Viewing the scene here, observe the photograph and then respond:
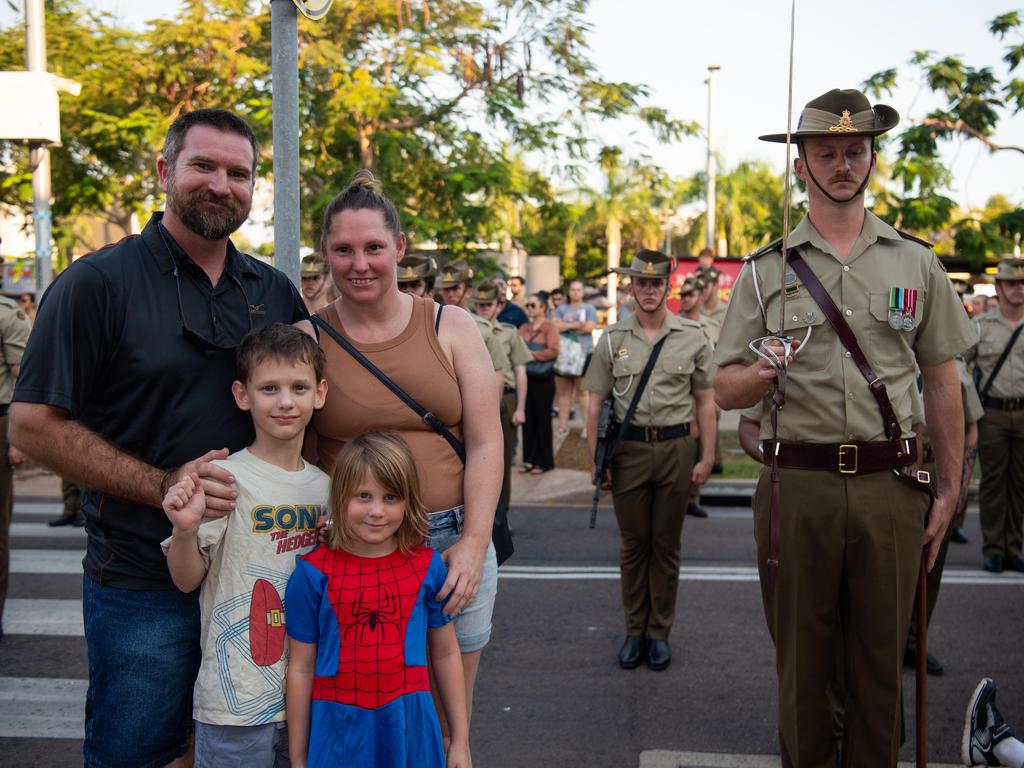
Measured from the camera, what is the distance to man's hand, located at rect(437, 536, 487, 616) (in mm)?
2895

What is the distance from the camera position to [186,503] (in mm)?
2510

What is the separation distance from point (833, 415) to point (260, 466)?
6.35ft

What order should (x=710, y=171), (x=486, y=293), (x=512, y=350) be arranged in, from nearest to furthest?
(x=512, y=350)
(x=486, y=293)
(x=710, y=171)

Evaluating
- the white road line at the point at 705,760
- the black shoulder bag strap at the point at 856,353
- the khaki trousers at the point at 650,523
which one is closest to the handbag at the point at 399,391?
the black shoulder bag strap at the point at 856,353

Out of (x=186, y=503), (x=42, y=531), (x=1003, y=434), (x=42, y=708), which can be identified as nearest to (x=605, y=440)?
(x=42, y=708)

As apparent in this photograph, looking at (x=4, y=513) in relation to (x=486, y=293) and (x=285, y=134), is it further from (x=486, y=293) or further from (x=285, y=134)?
(x=486, y=293)

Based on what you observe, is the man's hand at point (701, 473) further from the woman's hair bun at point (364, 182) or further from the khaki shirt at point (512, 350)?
the khaki shirt at point (512, 350)

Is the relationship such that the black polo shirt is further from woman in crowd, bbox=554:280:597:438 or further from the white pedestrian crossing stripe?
woman in crowd, bbox=554:280:597:438

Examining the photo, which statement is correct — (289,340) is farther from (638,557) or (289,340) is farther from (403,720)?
(638,557)

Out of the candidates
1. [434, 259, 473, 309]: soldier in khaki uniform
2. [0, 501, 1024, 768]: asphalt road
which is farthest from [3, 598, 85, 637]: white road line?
[434, 259, 473, 309]: soldier in khaki uniform

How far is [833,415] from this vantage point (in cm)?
349

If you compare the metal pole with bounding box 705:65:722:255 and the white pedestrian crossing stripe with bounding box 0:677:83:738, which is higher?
the metal pole with bounding box 705:65:722:255

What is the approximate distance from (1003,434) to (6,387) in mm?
7161

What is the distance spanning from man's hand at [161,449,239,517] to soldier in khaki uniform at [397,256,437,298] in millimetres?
5287
